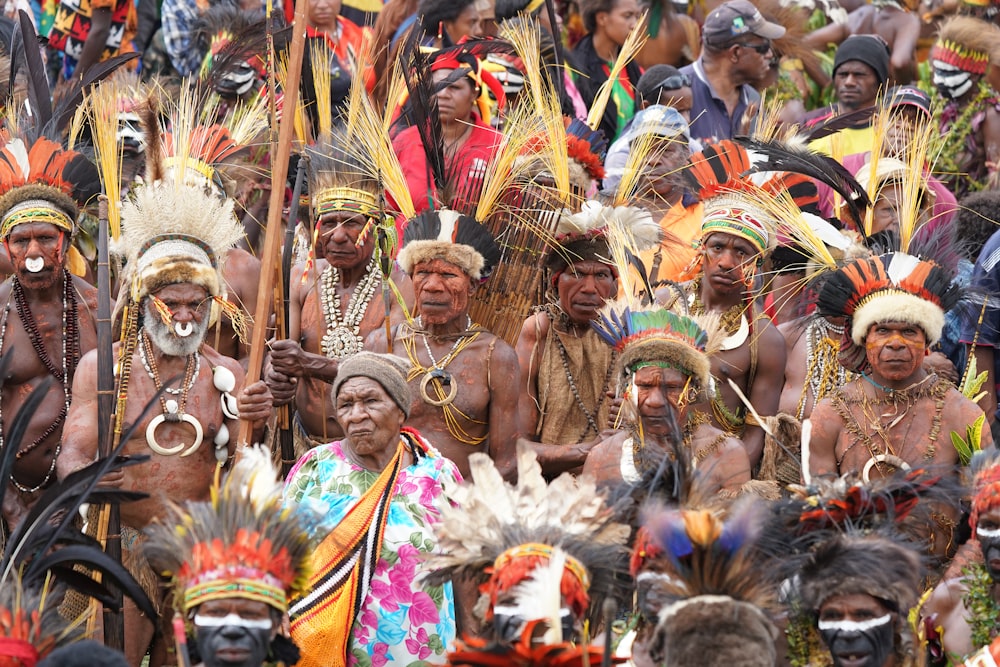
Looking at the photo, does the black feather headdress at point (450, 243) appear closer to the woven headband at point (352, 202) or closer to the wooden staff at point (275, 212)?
the woven headband at point (352, 202)

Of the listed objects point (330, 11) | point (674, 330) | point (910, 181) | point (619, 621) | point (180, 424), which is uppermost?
point (330, 11)

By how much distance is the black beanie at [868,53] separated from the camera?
10.9 m

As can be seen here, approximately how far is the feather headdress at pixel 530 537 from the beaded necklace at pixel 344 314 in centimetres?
232

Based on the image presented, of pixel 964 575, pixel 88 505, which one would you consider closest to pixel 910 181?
pixel 964 575

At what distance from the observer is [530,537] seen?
19.0ft

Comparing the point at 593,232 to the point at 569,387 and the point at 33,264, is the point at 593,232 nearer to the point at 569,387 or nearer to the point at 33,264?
the point at 569,387

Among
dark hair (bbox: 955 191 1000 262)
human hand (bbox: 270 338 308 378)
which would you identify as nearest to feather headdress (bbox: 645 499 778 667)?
human hand (bbox: 270 338 308 378)

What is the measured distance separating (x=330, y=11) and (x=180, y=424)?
440 centimetres

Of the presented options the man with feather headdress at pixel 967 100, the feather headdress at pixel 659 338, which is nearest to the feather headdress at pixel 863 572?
the feather headdress at pixel 659 338

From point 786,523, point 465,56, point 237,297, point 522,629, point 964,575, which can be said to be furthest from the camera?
point 465,56

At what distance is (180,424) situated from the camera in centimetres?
744

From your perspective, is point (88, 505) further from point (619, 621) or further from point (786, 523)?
point (786, 523)

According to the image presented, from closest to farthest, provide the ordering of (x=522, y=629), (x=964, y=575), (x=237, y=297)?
(x=522, y=629) → (x=964, y=575) → (x=237, y=297)

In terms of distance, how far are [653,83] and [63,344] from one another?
3.97 meters
